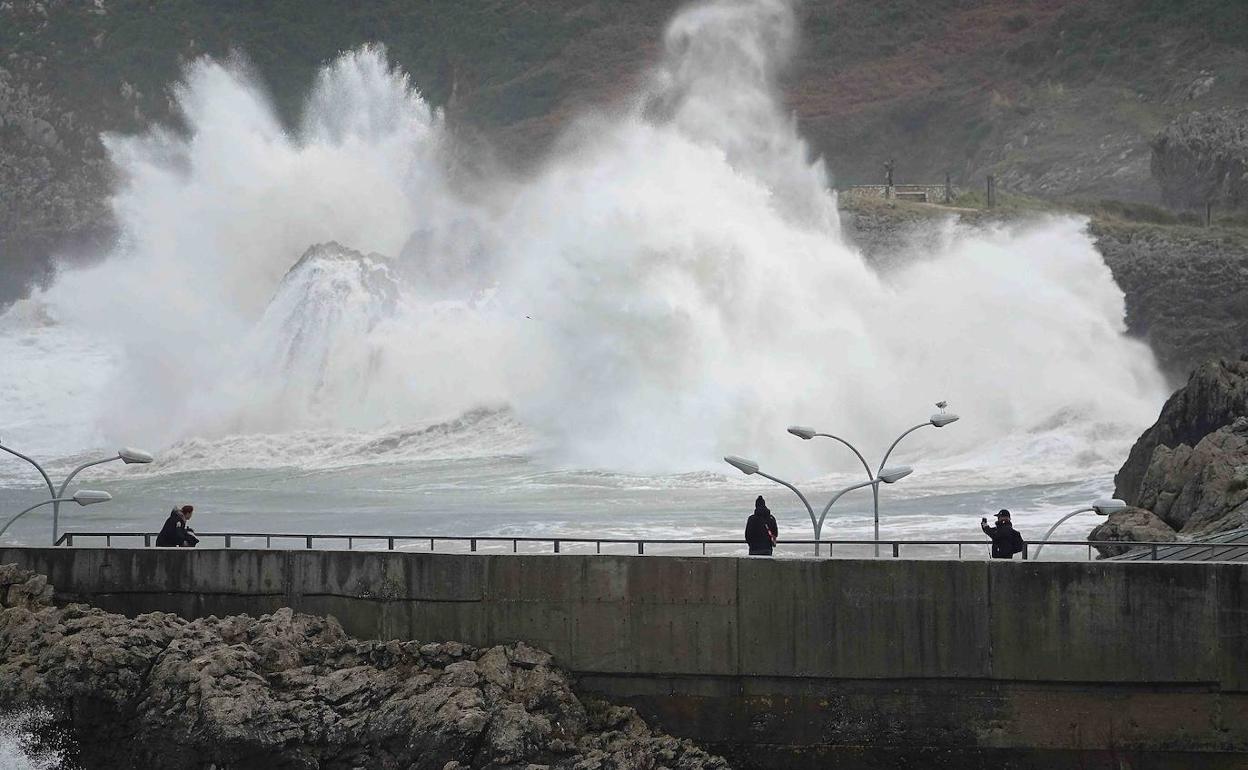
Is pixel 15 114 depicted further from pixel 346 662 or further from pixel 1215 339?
pixel 346 662

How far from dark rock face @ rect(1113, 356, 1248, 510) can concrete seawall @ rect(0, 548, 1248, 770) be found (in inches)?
469

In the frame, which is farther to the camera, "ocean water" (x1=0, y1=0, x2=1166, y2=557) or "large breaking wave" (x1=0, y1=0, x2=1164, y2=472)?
"large breaking wave" (x1=0, y1=0, x2=1164, y2=472)

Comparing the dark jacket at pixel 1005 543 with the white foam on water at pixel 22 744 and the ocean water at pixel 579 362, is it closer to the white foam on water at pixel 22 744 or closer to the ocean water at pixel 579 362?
the white foam on water at pixel 22 744

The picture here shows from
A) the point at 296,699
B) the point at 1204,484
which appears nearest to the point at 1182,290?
the point at 1204,484

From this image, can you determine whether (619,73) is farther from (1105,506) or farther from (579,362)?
(1105,506)

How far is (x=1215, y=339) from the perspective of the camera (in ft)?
166

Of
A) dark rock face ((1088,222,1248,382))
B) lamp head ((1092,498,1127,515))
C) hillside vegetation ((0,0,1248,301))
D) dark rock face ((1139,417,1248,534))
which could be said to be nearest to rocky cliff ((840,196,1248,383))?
dark rock face ((1088,222,1248,382))

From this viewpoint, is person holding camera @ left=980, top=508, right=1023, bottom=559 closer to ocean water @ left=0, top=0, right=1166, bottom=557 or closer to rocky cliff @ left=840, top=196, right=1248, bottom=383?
ocean water @ left=0, top=0, right=1166, bottom=557

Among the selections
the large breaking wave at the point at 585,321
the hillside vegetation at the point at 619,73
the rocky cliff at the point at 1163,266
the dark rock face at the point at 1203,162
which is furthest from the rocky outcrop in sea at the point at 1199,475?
the hillside vegetation at the point at 619,73

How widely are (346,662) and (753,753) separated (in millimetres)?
Answer: 3376

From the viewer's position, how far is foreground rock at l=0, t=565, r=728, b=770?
14.1m

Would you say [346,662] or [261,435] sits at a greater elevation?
[261,435]

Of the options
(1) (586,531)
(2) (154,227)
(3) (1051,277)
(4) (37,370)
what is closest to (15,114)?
(2) (154,227)

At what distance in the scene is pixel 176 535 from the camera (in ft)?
53.7
